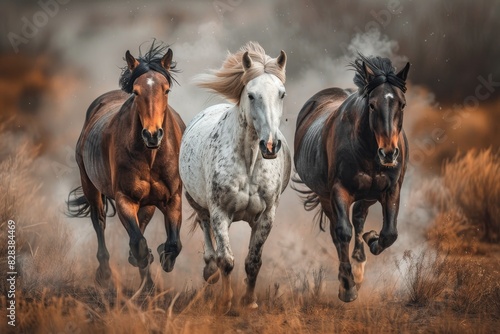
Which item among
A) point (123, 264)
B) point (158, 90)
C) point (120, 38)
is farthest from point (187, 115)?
point (158, 90)

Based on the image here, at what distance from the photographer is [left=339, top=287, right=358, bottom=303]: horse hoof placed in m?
8.31

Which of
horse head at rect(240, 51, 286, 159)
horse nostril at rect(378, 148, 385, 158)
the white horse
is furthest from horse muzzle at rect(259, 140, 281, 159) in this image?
horse nostril at rect(378, 148, 385, 158)

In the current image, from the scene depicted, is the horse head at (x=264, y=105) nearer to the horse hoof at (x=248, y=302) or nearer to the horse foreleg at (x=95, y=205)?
the horse hoof at (x=248, y=302)

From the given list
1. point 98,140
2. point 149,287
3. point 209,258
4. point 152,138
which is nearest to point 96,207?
point 98,140

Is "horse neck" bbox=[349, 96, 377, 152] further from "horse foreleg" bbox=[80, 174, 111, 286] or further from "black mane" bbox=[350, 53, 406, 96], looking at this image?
"horse foreleg" bbox=[80, 174, 111, 286]

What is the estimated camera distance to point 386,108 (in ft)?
26.1

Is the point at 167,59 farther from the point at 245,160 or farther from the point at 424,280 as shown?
the point at 424,280

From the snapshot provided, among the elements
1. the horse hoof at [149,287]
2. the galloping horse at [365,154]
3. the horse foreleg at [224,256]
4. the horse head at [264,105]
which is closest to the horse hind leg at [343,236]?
the galloping horse at [365,154]

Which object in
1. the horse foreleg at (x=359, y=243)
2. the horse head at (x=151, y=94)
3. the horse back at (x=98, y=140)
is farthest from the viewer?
the horse foreleg at (x=359, y=243)

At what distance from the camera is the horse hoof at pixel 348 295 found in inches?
327

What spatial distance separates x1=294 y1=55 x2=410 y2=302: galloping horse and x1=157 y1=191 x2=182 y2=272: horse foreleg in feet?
4.38

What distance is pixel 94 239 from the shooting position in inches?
431

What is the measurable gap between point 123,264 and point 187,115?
93.1 inches

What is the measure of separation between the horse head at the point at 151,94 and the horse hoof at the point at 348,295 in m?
2.00
